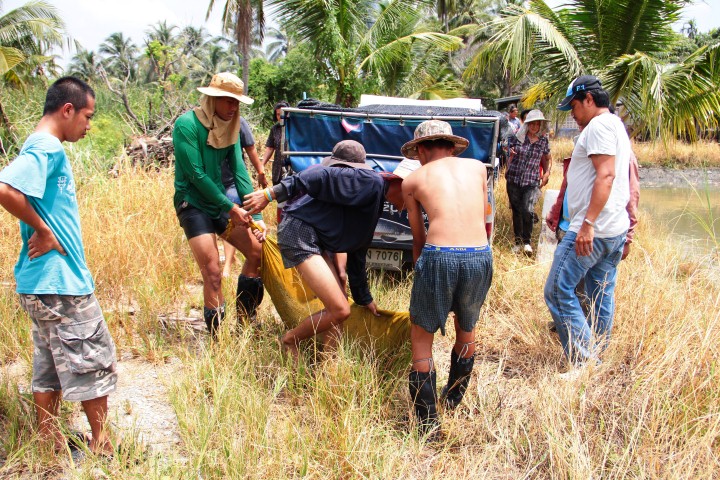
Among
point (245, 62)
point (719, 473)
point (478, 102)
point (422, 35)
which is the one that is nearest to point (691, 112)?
point (478, 102)

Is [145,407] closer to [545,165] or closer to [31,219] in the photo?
[31,219]

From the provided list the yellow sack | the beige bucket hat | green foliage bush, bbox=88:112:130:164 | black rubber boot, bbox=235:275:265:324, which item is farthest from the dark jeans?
green foliage bush, bbox=88:112:130:164

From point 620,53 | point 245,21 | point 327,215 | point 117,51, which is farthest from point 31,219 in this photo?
point 117,51

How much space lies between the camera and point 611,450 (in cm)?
268

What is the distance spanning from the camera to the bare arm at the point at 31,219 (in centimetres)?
225

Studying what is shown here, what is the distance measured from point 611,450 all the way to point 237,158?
3.08m

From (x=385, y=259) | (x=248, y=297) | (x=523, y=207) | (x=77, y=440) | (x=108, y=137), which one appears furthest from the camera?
(x=108, y=137)

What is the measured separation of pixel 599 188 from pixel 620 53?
6200 millimetres

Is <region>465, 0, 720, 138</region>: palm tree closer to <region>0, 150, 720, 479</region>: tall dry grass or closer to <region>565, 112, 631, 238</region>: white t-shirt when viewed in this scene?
<region>0, 150, 720, 479</region>: tall dry grass

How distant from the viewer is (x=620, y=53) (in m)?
8.38

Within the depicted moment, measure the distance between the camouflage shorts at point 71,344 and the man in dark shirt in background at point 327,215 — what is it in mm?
1153

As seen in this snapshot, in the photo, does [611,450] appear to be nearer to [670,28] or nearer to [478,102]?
[478,102]

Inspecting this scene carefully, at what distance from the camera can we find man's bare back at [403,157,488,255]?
288cm

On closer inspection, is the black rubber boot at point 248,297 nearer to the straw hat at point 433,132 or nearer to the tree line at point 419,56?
the straw hat at point 433,132
